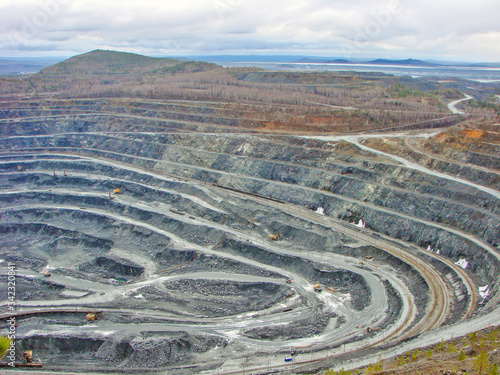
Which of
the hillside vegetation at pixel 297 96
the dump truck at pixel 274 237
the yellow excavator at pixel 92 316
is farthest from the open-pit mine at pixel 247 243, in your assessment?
the hillside vegetation at pixel 297 96

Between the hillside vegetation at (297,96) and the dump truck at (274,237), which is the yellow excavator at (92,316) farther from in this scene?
the hillside vegetation at (297,96)

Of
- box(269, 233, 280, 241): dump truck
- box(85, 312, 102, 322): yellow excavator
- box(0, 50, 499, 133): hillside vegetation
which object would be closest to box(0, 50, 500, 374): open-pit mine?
box(85, 312, 102, 322): yellow excavator

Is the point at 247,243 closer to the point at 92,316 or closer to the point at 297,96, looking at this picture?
the point at 92,316

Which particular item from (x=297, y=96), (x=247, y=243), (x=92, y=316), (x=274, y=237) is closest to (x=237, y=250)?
(x=247, y=243)

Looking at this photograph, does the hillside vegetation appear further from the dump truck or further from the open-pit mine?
the dump truck

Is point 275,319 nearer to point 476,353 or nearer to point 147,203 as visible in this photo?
point 476,353

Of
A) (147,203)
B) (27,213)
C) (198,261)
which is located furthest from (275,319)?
(27,213)

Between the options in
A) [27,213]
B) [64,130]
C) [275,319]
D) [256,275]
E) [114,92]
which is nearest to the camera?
[275,319]
